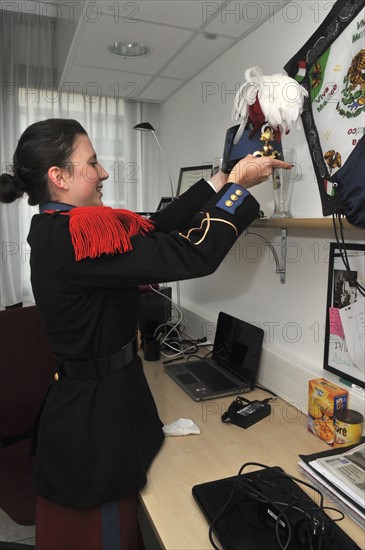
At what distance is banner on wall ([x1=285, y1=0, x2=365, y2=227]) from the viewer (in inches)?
39.5

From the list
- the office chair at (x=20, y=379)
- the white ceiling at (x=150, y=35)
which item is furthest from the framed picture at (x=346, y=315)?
the office chair at (x=20, y=379)

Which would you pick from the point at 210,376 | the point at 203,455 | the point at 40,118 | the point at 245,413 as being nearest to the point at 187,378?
the point at 210,376

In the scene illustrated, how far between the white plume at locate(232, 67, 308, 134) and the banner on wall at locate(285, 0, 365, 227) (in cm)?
15

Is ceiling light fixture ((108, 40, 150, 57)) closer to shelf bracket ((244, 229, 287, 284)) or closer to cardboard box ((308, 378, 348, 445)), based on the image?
shelf bracket ((244, 229, 287, 284))

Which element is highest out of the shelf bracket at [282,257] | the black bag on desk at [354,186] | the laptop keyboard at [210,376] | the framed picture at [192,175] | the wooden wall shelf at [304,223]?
the framed picture at [192,175]

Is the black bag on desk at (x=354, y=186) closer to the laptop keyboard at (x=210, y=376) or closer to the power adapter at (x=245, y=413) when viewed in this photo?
the power adapter at (x=245, y=413)

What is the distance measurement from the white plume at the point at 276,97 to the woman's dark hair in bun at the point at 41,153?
1.52 ft

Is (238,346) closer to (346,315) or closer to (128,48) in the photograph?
(346,315)

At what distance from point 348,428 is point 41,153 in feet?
3.46

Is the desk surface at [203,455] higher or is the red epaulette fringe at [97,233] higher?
the red epaulette fringe at [97,233]

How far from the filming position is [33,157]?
3.25ft

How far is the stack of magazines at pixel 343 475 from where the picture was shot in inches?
33.4

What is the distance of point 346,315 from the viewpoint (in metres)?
1.15

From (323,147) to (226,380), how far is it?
2.95 feet
